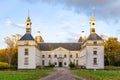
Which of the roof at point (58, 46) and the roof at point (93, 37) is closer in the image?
the roof at point (93, 37)

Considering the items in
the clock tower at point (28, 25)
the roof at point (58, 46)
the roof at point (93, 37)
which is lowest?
the roof at point (58, 46)

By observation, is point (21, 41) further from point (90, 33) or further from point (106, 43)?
point (106, 43)

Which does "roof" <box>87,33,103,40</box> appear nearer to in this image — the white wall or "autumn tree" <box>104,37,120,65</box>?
the white wall

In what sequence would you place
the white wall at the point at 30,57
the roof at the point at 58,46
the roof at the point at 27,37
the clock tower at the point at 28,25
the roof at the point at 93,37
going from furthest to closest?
the roof at the point at 58,46
the clock tower at the point at 28,25
the roof at the point at 27,37
the roof at the point at 93,37
the white wall at the point at 30,57

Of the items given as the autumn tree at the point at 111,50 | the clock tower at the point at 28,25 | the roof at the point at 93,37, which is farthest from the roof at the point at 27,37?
the autumn tree at the point at 111,50

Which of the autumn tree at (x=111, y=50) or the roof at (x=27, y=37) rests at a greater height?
the roof at (x=27, y=37)

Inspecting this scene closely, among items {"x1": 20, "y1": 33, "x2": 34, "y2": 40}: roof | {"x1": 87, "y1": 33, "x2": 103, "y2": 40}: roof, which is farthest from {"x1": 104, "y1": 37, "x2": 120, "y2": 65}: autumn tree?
{"x1": 20, "y1": 33, "x2": 34, "y2": 40}: roof

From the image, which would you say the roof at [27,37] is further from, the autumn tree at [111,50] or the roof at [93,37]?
the autumn tree at [111,50]

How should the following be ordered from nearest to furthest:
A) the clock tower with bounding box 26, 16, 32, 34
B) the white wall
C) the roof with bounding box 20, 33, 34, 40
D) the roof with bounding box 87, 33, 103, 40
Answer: the white wall < the roof with bounding box 87, 33, 103, 40 < the roof with bounding box 20, 33, 34, 40 < the clock tower with bounding box 26, 16, 32, 34

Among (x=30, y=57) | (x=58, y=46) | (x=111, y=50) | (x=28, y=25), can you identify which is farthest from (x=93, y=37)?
(x=58, y=46)

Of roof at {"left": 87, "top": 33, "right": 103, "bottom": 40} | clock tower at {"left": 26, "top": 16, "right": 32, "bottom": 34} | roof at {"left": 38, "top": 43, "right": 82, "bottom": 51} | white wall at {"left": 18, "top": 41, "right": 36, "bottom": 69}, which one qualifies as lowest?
white wall at {"left": 18, "top": 41, "right": 36, "bottom": 69}

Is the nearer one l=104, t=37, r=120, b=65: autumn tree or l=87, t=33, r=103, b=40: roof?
l=87, t=33, r=103, b=40: roof

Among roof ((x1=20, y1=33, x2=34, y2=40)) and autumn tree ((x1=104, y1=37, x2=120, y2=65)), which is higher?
roof ((x1=20, y1=33, x2=34, y2=40))

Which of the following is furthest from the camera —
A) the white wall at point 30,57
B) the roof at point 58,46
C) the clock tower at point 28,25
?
the roof at point 58,46
